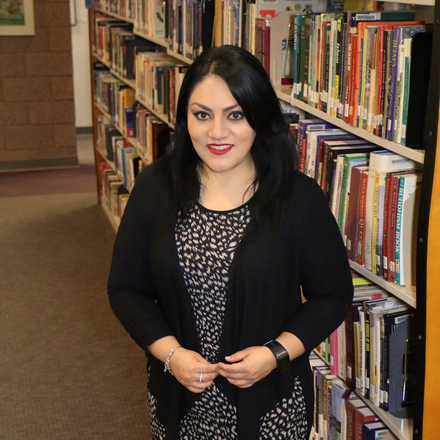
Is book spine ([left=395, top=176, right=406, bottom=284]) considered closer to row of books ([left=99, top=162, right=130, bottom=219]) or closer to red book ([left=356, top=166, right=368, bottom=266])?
red book ([left=356, top=166, right=368, bottom=266])

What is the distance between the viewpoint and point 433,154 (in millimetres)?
1503

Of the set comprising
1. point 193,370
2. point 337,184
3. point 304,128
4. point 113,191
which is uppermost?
A: point 304,128

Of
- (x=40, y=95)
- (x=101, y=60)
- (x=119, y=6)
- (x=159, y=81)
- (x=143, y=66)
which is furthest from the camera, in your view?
(x=40, y=95)

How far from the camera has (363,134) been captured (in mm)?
1853

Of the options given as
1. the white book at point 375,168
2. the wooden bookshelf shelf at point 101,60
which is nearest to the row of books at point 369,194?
the white book at point 375,168

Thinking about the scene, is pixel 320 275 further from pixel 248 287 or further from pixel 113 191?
pixel 113 191

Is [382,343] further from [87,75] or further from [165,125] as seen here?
[87,75]

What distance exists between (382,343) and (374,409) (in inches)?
8.2

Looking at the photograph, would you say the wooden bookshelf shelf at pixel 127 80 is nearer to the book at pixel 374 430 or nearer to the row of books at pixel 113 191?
the row of books at pixel 113 191

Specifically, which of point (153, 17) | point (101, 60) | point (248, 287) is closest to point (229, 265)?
point (248, 287)

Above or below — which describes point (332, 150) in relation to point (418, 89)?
below

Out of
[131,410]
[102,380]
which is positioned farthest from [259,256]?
[102,380]

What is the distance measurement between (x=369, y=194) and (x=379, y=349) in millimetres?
395

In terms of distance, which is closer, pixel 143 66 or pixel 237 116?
pixel 237 116
